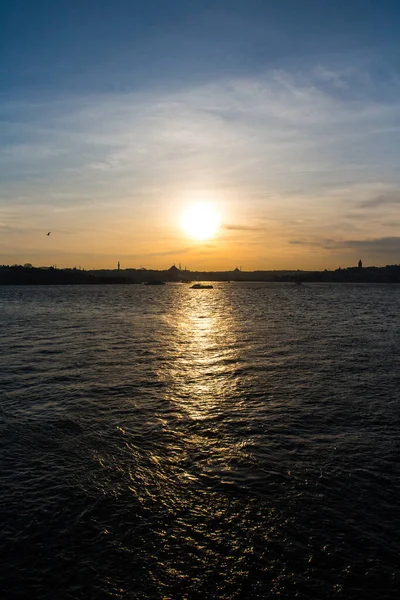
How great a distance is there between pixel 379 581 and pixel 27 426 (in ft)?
43.0

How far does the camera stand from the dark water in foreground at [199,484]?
806cm

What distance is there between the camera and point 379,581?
7.93 metres

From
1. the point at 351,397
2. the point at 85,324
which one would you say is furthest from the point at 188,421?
the point at 85,324

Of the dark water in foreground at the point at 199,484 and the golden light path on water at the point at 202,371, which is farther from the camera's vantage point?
the golden light path on water at the point at 202,371

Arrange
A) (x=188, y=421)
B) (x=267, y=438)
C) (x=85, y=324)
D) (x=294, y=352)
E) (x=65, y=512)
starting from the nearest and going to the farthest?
(x=65, y=512) < (x=267, y=438) < (x=188, y=421) < (x=294, y=352) < (x=85, y=324)

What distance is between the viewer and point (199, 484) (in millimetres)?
11383

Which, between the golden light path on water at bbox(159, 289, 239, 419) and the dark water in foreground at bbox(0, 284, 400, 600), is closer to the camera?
the dark water in foreground at bbox(0, 284, 400, 600)

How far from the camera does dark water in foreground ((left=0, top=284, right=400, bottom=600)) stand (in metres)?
8.06

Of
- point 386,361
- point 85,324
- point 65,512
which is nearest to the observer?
point 65,512

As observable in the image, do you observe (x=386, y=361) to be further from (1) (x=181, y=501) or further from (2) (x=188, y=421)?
(1) (x=181, y=501)

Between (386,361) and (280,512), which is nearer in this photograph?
(280,512)

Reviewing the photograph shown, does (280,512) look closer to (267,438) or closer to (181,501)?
(181,501)

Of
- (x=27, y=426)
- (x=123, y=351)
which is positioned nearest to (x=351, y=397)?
(x=27, y=426)

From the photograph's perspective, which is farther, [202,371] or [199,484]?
[202,371]
